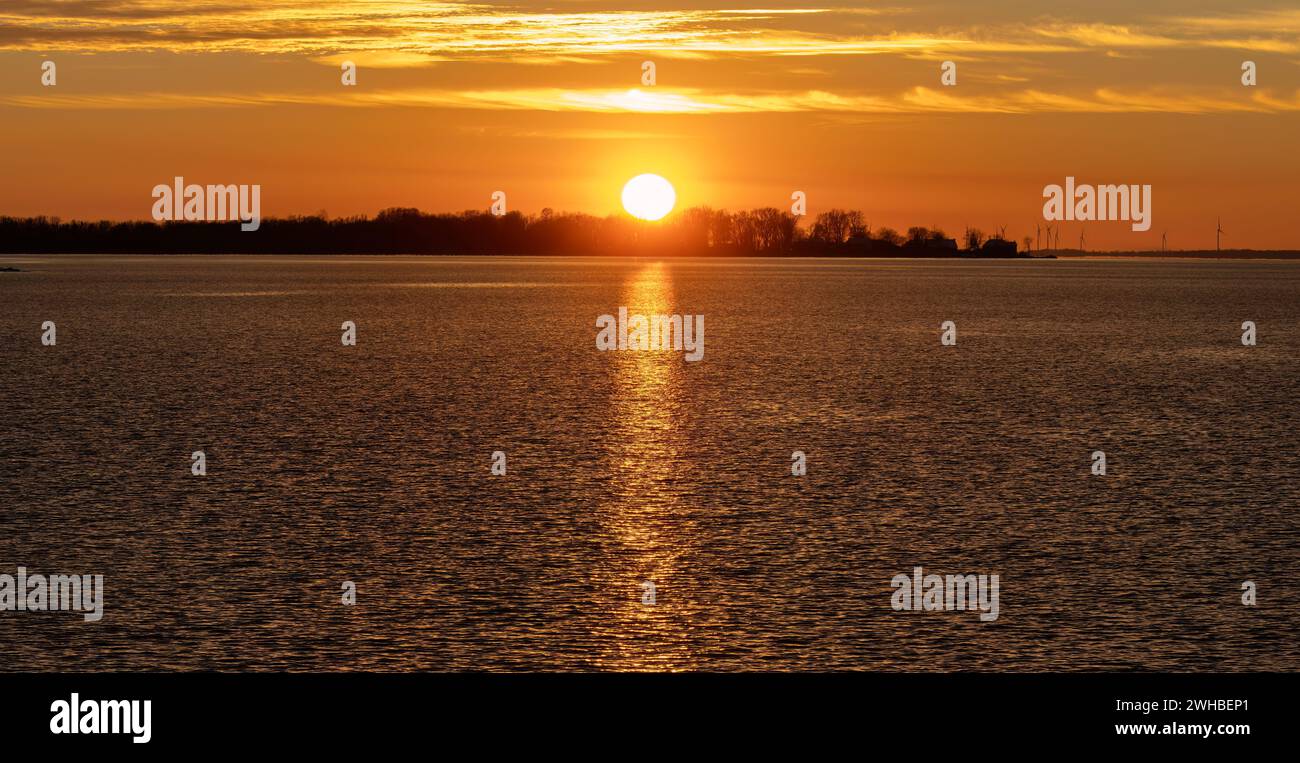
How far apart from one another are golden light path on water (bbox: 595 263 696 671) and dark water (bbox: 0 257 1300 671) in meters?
0.08

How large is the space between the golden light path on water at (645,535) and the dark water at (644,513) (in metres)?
0.08

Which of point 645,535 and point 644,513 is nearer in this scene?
point 645,535

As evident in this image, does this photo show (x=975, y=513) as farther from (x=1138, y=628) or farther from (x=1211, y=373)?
(x=1211, y=373)

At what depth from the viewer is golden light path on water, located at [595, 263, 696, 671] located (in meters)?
16.3

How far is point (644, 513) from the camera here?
2466cm

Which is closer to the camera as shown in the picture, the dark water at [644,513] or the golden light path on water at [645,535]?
the golden light path on water at [645,535]

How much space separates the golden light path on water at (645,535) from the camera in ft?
53.5

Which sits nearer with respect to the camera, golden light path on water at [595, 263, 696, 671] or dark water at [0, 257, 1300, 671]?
golden light path on water at [595, 263, 696, 671]

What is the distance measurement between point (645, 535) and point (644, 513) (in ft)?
6.28

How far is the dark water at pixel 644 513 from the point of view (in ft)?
55.0

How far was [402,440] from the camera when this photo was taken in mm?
33906

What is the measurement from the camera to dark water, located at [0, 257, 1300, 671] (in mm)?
16750
